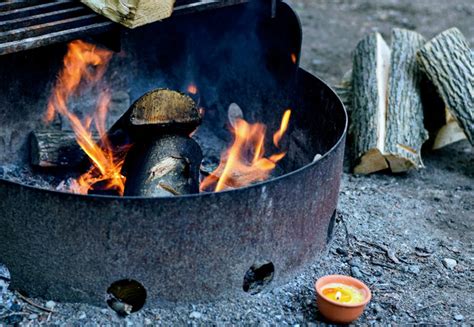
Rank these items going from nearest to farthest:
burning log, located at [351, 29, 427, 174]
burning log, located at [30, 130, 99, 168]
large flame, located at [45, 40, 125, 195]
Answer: large flame, located at [45, 40, 125, 195] → burning log, located at [30, 130, 99, 168] → burning log, located at [351, 29, 427, 174]

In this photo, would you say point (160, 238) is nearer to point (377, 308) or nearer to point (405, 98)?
point (377, 308)

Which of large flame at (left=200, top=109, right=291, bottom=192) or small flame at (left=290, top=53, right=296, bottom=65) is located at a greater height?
small flame at (left=290, top=53, right=296, bottom=65)

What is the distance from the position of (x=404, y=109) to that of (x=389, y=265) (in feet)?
4.88

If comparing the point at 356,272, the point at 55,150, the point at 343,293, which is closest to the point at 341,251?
the point at 356,272

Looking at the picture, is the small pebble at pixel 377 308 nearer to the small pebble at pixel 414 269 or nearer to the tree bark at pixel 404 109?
the small pebble at pixel 414 269

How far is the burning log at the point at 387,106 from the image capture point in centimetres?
482

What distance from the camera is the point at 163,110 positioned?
3896 mm

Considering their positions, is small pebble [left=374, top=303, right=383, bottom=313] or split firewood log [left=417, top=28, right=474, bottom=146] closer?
small pebble [left=374, top=303, right=383, bottom=313]

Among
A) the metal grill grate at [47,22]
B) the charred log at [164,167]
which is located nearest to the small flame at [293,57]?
the metal grill grate at [47,22]

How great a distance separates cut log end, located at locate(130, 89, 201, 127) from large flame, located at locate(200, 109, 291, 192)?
0.50m

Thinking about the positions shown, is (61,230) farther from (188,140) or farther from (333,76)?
(333,76)

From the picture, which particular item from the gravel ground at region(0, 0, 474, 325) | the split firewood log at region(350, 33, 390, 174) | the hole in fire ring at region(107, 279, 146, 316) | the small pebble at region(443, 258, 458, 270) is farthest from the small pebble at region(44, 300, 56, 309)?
the split firewood log at region(350, 33, 390, 174)

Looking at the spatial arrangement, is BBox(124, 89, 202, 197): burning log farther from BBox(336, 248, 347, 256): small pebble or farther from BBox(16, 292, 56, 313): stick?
BBox(336, 248, 347, 256): small pebble

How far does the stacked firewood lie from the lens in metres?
4.85
